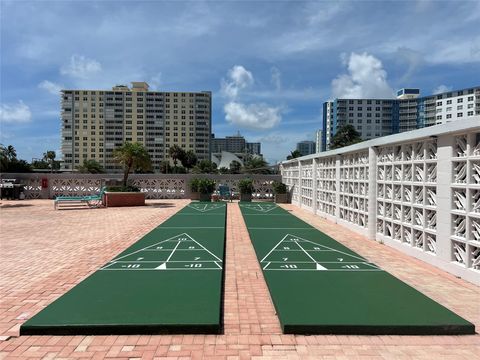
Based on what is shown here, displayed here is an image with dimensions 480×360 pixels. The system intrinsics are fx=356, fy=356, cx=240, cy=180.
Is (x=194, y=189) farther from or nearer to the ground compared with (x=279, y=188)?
nearer to the ground

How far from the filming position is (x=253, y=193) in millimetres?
22812

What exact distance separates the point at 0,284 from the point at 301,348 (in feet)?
15.2

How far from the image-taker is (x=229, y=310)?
14.6 ft

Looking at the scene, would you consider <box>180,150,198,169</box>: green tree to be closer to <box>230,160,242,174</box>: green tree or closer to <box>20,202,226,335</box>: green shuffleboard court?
<box>230,160,242,174</box>: green tree

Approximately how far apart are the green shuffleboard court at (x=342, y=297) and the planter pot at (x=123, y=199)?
11.6 m

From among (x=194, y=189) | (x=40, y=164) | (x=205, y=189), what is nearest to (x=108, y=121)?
(x=40, y=164)

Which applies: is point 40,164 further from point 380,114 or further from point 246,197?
point 380,114

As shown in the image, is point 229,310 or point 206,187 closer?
point 229,310

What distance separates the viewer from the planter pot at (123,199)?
17.6 meters

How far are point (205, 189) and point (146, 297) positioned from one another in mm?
15894

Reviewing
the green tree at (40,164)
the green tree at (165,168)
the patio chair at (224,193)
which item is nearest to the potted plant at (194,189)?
the patio chair at (224,193)

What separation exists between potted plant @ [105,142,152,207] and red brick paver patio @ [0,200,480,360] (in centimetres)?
835

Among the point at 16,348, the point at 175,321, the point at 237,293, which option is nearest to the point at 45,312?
the point at 16,348

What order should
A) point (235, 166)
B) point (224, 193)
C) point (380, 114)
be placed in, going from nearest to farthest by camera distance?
point (224, 193), point (235, 166), point (380, 114)
